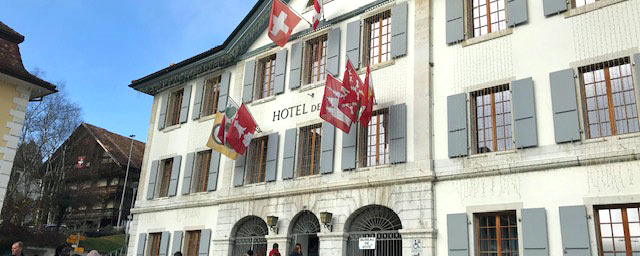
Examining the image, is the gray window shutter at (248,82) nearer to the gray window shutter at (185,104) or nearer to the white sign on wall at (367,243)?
the gray window shutter at (185,104)

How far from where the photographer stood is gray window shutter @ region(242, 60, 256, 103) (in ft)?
62.6

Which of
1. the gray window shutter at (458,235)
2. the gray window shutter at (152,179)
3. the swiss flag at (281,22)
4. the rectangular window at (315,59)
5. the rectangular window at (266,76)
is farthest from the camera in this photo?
the gray window shutter at (152,179)

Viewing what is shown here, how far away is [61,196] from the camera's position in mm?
32906

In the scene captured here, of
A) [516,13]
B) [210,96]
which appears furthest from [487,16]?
[210,96]

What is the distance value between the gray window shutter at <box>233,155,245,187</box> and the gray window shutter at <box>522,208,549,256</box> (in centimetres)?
916

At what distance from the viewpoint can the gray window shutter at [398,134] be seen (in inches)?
554

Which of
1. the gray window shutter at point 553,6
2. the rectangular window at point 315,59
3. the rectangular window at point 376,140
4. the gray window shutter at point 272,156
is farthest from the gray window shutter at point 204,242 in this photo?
the gray window shutter at point 553,6

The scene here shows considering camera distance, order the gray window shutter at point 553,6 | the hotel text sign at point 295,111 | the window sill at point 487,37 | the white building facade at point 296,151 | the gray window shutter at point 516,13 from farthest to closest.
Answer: the hotel text sign at point 295,111
the white building facade at point 296,151
the window sill at point 487,37
the gray window shutter at point 516,13
the gray window shutter at point 553,6

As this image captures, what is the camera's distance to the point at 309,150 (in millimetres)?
16594

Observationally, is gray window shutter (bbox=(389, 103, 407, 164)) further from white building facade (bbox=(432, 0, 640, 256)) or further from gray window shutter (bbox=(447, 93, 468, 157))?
gray window shutter (bbox=(447, 93, 468, 157))

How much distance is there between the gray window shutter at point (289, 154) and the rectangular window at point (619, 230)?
8.40 metres

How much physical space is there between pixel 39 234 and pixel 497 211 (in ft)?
81.7

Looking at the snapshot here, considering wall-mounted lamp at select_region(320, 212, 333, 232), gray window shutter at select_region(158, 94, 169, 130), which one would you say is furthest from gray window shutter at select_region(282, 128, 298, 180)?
gray window shutter at select_region(158, 94, 169, 130)

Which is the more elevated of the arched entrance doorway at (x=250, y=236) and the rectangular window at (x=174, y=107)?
the rectangular window at (x=174, y=107)
